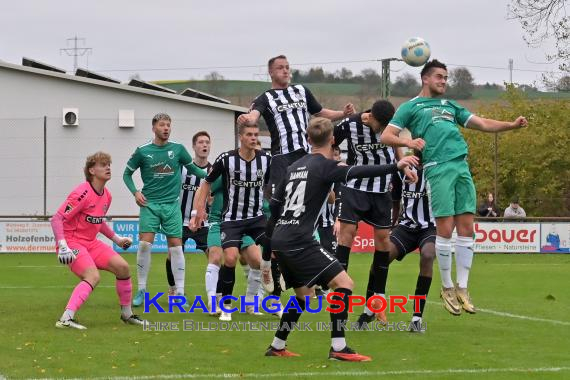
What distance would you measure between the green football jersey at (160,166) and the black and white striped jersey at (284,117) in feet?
5.28

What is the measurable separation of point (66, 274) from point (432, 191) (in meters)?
11.0

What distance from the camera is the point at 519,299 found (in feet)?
47.2

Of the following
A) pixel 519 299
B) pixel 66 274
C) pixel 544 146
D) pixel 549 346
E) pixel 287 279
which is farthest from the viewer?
pixel 544 146

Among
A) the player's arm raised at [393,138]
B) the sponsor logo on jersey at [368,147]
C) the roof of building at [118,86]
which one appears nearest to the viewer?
the player's arm raised at [393,138]

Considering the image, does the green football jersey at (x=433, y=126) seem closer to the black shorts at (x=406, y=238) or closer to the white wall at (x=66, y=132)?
the black shorts at (x=406, y=238)

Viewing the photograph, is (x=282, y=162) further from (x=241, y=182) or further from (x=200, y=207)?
(x=200, y=207)

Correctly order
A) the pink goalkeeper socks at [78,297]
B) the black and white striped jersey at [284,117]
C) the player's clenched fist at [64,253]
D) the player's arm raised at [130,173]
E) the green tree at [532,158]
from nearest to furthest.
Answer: the player's clenched fist at [64,253]
the pink goalkeeper socks at [78,297]
the black and white striped jersey at [284,117]
the player's arm raised at [130,173]
the green tree at [532,158]

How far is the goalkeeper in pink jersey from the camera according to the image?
409 inches

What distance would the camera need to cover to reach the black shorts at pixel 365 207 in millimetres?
10719

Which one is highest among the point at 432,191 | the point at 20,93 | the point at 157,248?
the point at 20,93

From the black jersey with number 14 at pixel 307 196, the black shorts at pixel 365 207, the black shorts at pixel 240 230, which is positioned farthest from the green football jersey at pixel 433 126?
the black shorts at pixel 240 230

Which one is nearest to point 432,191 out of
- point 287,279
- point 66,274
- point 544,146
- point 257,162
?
point 287,279

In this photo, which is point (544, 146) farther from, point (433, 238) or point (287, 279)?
point (287, 279)

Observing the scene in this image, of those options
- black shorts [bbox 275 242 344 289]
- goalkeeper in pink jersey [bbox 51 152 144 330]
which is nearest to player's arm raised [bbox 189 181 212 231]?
goalkeeper in pink jersey [bbox 51 152 144 330]
